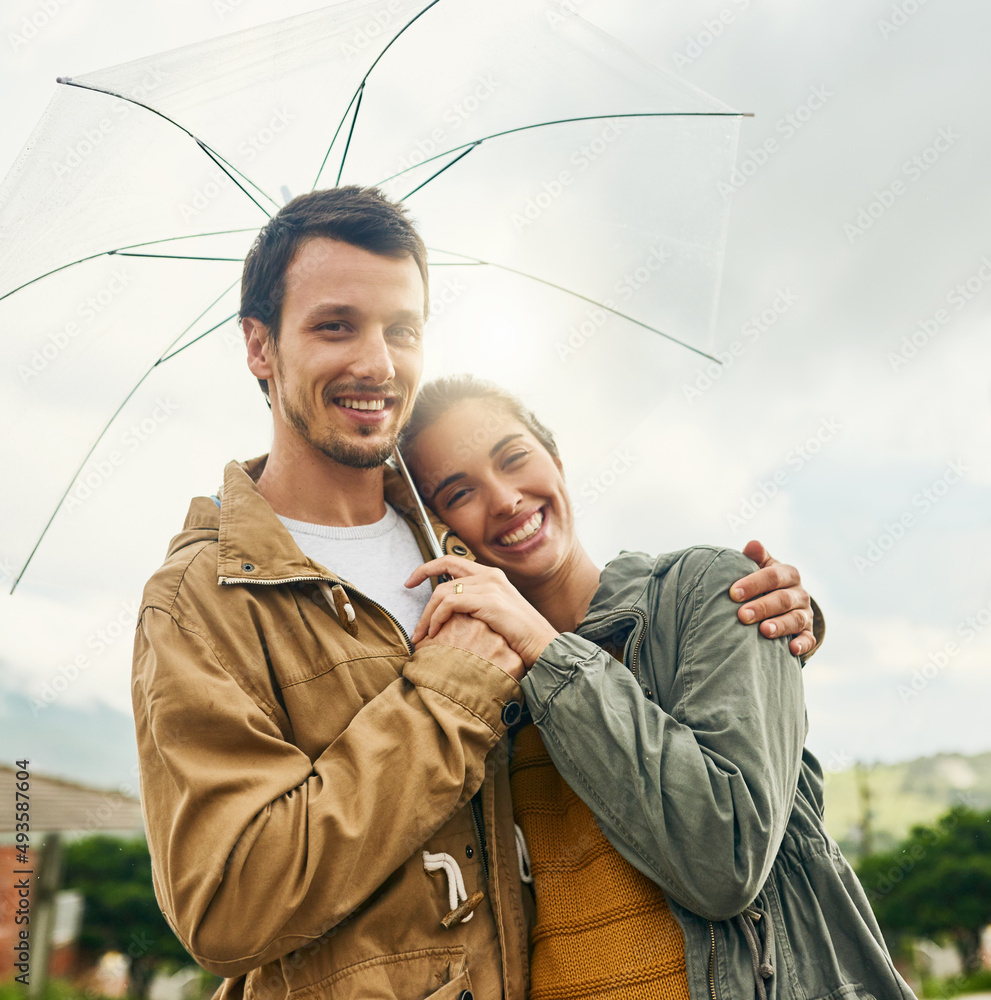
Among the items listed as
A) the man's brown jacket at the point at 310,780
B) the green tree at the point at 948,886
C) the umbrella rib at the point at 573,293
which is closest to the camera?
the man's brown jacket at the point at 310,780

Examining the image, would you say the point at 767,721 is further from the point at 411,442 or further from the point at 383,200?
the point at 383,200

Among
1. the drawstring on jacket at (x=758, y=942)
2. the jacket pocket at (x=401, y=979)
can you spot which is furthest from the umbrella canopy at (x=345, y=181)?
the drawstring on jacket at (x=758, y=942)

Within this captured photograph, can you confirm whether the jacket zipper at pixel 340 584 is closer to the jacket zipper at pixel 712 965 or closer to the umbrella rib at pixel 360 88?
the jacket zipper at pixel 712 965

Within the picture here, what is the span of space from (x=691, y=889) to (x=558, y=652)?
22.1 inches

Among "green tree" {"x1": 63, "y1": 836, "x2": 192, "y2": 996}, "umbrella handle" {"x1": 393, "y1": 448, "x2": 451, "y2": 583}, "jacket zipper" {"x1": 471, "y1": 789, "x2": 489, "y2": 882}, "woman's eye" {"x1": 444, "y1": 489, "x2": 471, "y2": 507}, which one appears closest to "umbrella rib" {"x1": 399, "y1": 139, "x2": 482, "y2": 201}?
"umbrella handle" {"x1": 393, "y1": 448, "x2": 451, "y2": 583}

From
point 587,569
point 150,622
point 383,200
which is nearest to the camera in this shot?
point 150,622

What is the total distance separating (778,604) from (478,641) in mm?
775

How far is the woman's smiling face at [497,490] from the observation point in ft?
8.55

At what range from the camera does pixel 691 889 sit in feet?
5.52

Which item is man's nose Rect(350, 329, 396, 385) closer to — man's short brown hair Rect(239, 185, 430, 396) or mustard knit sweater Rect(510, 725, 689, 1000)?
man's short brown hair Rect(239, 185, 430, 396)

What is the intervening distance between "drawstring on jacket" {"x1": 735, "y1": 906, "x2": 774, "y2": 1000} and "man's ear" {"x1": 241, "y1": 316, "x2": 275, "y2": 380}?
193cm

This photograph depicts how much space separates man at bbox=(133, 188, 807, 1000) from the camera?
1.55 m

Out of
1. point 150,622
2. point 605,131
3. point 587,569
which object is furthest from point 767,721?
point 605,131

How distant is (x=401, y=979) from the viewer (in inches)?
67.1
